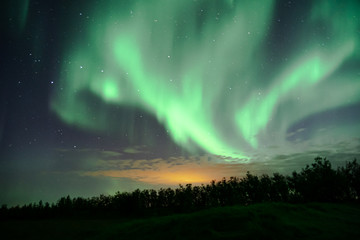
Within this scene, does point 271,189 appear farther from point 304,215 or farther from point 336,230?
point 336,230

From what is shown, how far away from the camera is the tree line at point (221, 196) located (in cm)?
3309

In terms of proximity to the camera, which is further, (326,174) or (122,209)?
(122,209)

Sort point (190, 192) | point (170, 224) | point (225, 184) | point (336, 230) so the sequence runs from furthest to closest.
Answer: point (190, 192) < point (225, 184) < point (170, 224) < point (336, 230)

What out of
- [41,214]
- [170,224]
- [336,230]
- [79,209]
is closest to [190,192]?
[79,209]

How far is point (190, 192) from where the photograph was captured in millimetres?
58500

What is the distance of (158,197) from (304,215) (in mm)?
54159

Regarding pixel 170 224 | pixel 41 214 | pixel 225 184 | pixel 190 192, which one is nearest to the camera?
pixel 170 224

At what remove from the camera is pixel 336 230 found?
9117 millimetres

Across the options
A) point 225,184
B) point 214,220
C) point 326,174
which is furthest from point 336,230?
point 225,184

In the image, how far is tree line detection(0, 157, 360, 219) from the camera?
109 feet

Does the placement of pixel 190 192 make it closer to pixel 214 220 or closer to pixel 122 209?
pixel 122 209

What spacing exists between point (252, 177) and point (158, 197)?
29931mm

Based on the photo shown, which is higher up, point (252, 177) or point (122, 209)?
point (252, 177)

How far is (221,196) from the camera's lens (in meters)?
53.8
